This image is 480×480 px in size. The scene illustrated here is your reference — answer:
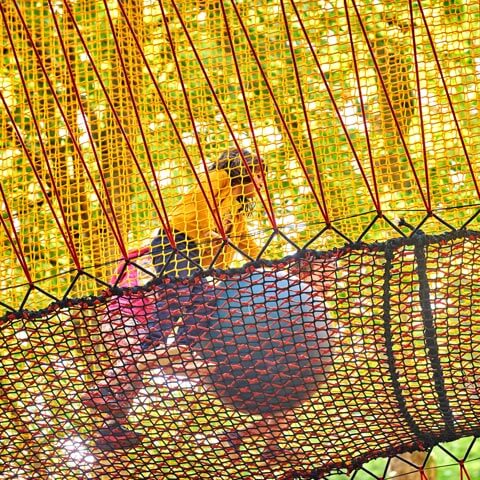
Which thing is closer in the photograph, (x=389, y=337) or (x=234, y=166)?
(x=389, y=337)

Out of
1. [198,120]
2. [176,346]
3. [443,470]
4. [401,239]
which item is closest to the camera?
[401,239]

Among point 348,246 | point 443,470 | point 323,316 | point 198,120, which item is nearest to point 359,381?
point 323,316

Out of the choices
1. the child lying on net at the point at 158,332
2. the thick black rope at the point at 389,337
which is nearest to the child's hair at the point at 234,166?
the child lying on net at the point at 158,332

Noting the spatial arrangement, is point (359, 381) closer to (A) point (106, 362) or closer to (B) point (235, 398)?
(B) point (235, 398)

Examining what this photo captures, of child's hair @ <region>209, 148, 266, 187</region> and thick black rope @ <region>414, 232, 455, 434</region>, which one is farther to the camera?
child's hair @ <region>209, 148, 266, 187</region>

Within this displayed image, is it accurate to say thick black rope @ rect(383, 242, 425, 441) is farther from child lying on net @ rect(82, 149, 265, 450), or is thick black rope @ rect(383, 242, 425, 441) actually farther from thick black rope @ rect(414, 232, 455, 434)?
child lying on net @ rect(82, 149, 265, 450)

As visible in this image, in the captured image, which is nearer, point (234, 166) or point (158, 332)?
point (158, 332)

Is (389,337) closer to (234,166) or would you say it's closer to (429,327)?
(429,327)

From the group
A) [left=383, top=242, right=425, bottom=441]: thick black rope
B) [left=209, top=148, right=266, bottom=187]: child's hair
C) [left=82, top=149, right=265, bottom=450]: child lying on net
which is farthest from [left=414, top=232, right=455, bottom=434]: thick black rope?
[left=209, top=148, right=266, bottom=187]: child's hair

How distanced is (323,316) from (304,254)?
136 mm

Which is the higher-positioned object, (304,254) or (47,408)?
(304,254)

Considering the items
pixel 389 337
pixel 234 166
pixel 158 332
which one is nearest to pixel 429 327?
pixel 389 337

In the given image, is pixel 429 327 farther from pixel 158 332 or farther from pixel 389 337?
pixel 158 332

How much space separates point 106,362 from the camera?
182cm
